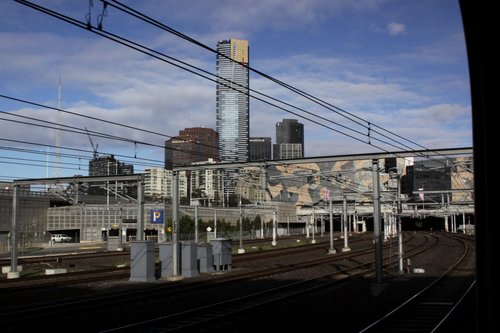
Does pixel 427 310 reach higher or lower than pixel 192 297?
higher

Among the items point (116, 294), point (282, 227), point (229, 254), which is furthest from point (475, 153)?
point (282, 227)

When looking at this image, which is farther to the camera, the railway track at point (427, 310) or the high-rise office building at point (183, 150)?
the high-rise office building at point (183, 150)

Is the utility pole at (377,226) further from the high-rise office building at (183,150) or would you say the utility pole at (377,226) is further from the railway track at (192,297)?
the high-rise office building at (183,150)

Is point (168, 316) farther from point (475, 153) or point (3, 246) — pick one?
point (3, 246)

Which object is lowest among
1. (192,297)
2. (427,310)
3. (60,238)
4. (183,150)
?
(60,238)

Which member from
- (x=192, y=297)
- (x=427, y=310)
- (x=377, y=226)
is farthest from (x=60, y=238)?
(x=427, y=310)

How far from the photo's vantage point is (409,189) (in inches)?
6476

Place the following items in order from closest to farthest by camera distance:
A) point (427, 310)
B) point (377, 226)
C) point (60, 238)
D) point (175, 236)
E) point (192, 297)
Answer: point (427, 310), point (192, 297), point (377, 226), point (175, 236), point (60, 238)

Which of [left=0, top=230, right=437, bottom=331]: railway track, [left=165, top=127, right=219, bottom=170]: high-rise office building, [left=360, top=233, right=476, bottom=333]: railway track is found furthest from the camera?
[left=165, top=127, right=219, bottom=170]: high-rise office building

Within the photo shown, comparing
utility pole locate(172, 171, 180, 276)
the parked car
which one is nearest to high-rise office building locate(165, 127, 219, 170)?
utility pole locate(172, 171, 180, 276)

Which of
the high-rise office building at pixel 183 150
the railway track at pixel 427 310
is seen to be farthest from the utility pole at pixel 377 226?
the high-rise office building at pixel 183 150

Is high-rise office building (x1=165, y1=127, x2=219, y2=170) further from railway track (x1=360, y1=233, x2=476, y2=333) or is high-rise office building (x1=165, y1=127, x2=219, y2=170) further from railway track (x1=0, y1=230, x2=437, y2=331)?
railway track (x1=360, y1=233, x2=476, y2=333)

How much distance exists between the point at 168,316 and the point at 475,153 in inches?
501

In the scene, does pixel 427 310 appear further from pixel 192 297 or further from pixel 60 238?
pixel 60 238
